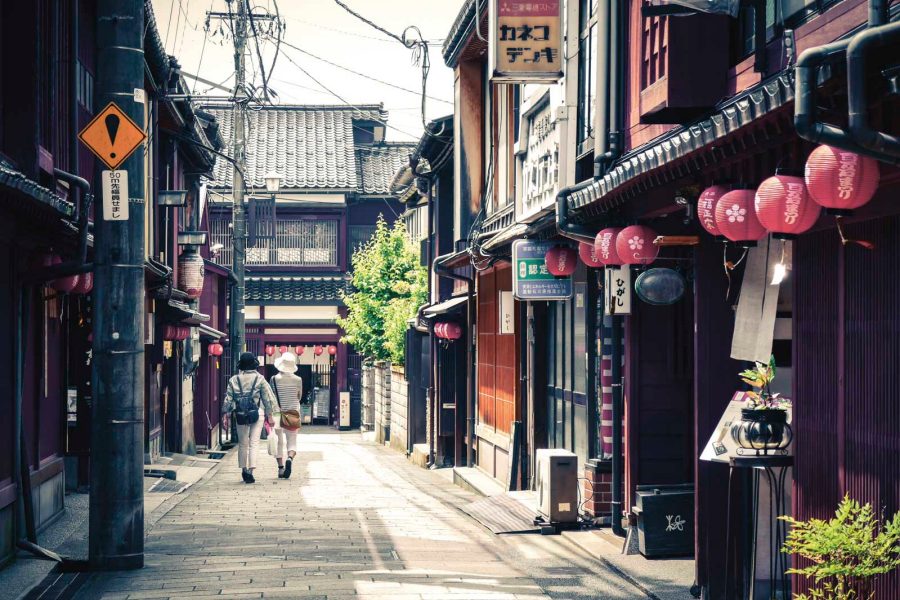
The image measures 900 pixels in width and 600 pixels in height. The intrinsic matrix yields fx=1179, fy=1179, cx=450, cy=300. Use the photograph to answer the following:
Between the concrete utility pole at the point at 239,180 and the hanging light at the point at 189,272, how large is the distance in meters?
1.59

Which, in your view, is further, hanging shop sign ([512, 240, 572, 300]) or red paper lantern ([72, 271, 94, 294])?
hanging shop sign ([512, 240, 572, 300])

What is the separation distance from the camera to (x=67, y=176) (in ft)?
47.2

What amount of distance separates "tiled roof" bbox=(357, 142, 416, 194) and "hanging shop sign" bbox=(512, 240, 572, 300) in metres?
33.1

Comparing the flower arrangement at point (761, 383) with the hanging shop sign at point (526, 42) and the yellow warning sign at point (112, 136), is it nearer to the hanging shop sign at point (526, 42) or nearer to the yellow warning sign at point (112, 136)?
the yellow warning sign at point (112, 136)

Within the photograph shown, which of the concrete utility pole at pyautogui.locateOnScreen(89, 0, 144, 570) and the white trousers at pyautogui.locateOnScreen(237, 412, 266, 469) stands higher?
the concrete utility pole at pyautogui.locateOnScreen(89, 0, 144, 570)

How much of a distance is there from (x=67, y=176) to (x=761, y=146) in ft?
30.0

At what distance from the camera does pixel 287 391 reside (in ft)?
73.6

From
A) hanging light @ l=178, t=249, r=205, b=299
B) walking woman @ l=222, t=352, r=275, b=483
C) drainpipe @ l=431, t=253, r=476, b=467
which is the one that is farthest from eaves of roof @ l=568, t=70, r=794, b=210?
hanging light @ l=178, t=249, r=205, b=299

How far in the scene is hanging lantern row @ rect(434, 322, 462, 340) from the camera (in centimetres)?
2659

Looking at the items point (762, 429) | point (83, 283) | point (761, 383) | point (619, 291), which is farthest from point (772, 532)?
point (83, 283)

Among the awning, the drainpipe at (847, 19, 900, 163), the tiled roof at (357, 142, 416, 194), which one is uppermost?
the tiled roof at (357, 142, 416, 194)

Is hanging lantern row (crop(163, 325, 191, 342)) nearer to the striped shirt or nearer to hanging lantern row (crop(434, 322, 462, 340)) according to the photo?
the striped shirt

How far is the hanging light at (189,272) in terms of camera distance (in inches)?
1125

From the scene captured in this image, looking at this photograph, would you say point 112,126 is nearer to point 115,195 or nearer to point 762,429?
point 115,195
